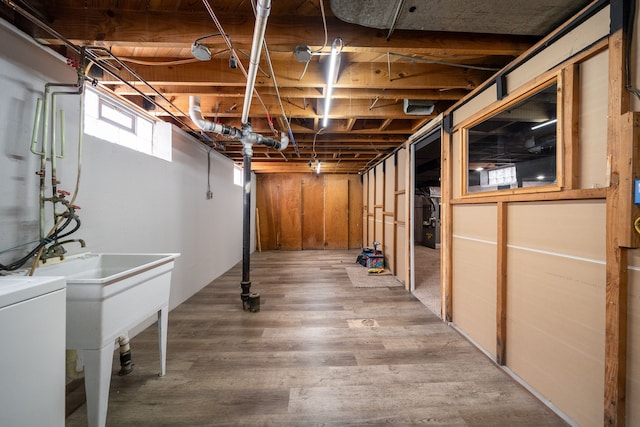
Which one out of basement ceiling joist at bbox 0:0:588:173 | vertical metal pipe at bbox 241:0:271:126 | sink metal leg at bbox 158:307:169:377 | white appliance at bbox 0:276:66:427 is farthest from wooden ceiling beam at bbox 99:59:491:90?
sink metal leg at bbox 158:307:169:377

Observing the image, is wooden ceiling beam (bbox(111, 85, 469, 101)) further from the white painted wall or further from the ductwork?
the white painted wall

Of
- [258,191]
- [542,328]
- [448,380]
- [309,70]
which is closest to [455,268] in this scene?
[542,328]

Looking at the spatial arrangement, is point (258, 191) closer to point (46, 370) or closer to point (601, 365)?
point (46, 370)

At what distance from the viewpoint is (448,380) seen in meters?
1.63

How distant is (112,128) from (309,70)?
6.21 ft

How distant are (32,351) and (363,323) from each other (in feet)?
7.59

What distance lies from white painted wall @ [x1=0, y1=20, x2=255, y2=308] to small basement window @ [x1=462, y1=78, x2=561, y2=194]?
3.21 m

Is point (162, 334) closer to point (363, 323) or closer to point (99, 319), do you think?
point (99, 319)

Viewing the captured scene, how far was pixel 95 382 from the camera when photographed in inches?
43.2

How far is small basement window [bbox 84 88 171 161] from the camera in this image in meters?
1.90

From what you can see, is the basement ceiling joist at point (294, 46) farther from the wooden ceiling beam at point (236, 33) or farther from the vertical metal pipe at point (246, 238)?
the vertical metal pipe at point (246, 238)

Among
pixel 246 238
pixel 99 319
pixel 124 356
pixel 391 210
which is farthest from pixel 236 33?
pixel 391 210

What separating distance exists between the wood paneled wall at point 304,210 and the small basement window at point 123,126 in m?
4.19

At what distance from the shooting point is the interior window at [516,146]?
1466mm
